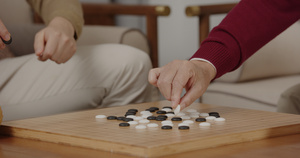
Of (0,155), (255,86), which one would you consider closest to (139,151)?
(0,155)

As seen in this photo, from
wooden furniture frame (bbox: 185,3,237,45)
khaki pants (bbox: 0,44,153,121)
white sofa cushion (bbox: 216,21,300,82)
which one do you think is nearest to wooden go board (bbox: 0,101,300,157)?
khaki pants (bbox: 0,44,153,121)

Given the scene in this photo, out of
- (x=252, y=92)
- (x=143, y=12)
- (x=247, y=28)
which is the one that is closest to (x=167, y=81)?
(x=247, y=28)

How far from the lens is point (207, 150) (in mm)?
724

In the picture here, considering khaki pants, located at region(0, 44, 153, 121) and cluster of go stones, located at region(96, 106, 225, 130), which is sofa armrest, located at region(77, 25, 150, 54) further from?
cluster of go stones, located at region(96, 106, 225, 130)

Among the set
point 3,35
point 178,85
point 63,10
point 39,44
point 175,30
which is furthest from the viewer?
point 175,30

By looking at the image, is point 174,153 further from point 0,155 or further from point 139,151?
point 0,155

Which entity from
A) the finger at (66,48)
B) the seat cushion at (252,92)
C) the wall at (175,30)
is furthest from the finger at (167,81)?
the wall at (175,30)

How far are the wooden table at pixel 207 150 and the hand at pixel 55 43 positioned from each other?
0.43m

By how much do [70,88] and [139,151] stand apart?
0.84 metres

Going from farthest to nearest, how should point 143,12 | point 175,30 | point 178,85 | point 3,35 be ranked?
1. point 175,30
2. point 143,12
3. point 3,35
4. point 178,85

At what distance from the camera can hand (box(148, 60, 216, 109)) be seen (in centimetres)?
89

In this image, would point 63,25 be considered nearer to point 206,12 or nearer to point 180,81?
point 180,81

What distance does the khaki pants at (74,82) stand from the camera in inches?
55.4

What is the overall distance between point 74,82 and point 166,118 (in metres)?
0.62
